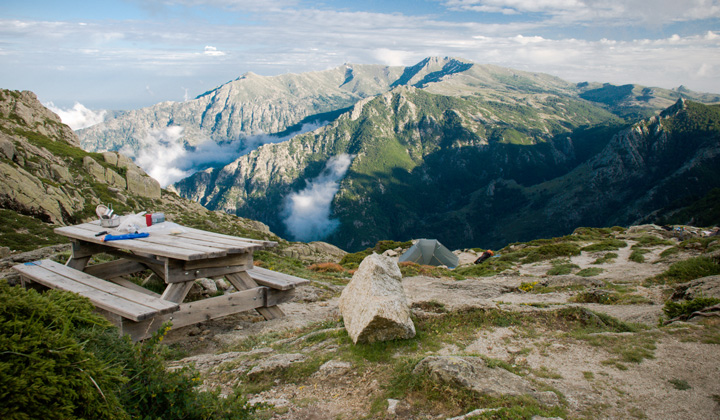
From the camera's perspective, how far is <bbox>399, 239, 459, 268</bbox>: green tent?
4088 centimetres

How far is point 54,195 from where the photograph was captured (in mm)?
36156

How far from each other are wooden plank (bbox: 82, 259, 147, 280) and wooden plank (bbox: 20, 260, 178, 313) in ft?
3.12

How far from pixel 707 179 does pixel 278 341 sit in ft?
795

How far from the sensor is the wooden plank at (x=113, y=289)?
7.90 metres

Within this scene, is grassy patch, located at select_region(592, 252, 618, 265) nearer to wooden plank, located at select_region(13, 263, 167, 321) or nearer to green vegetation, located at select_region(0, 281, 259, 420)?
wooden plank, located at select_region(13, 263, 167, 321)

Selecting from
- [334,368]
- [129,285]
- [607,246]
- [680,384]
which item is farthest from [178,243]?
[607,246]

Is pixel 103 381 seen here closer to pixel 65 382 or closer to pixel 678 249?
pixel 65 382

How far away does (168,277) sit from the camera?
861 centimetres

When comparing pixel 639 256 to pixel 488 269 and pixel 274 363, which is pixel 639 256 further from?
pixel 274 363

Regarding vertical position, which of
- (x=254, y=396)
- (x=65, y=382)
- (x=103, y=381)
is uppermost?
(x=65, y=382)

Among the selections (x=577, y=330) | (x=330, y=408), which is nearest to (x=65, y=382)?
(x=330, y=408)

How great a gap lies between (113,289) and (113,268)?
364cm

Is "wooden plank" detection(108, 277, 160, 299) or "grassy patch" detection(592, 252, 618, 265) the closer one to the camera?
"wooden plank" detection(108, 277, 160, 299)

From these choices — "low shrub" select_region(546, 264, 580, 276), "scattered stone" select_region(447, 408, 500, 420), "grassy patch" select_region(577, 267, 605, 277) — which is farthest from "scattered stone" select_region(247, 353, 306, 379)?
"low shrub" select_region(546, 264, 580, 276)
